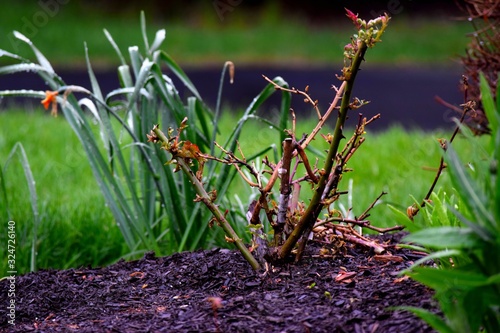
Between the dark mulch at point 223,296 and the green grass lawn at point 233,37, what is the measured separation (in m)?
8.84

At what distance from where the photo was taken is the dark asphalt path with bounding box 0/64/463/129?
297 inches

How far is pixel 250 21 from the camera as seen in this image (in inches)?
598

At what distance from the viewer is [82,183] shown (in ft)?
13.2

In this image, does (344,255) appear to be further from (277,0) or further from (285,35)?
(277,0)

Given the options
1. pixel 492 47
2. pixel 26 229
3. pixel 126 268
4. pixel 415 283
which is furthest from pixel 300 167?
pixel 415 283

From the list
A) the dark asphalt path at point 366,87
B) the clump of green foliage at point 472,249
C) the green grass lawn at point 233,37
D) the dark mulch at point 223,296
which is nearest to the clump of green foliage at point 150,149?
the dark mulch at point 223,296

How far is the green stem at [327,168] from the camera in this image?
1672mm

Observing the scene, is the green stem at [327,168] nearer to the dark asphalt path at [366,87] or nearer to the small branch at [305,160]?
the small branch at [305,160]

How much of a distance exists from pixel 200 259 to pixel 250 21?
1355 centimetres

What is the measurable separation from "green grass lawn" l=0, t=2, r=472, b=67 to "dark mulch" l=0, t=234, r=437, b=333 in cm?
884

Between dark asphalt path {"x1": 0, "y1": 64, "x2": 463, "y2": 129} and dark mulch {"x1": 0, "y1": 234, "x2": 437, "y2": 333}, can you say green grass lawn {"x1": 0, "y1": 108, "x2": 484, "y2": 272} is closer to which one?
dark mulch {"x1": 0, "y1": 234, "x2": 437, "y2": 333}

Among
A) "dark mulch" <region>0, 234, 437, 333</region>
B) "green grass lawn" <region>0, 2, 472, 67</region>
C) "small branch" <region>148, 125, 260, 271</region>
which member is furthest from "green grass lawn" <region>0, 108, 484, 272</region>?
"green grass lawn" <region>0, 2, 472, 67</region>

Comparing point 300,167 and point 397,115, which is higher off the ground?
point 397,115

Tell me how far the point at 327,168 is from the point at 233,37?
11582 millimetres
